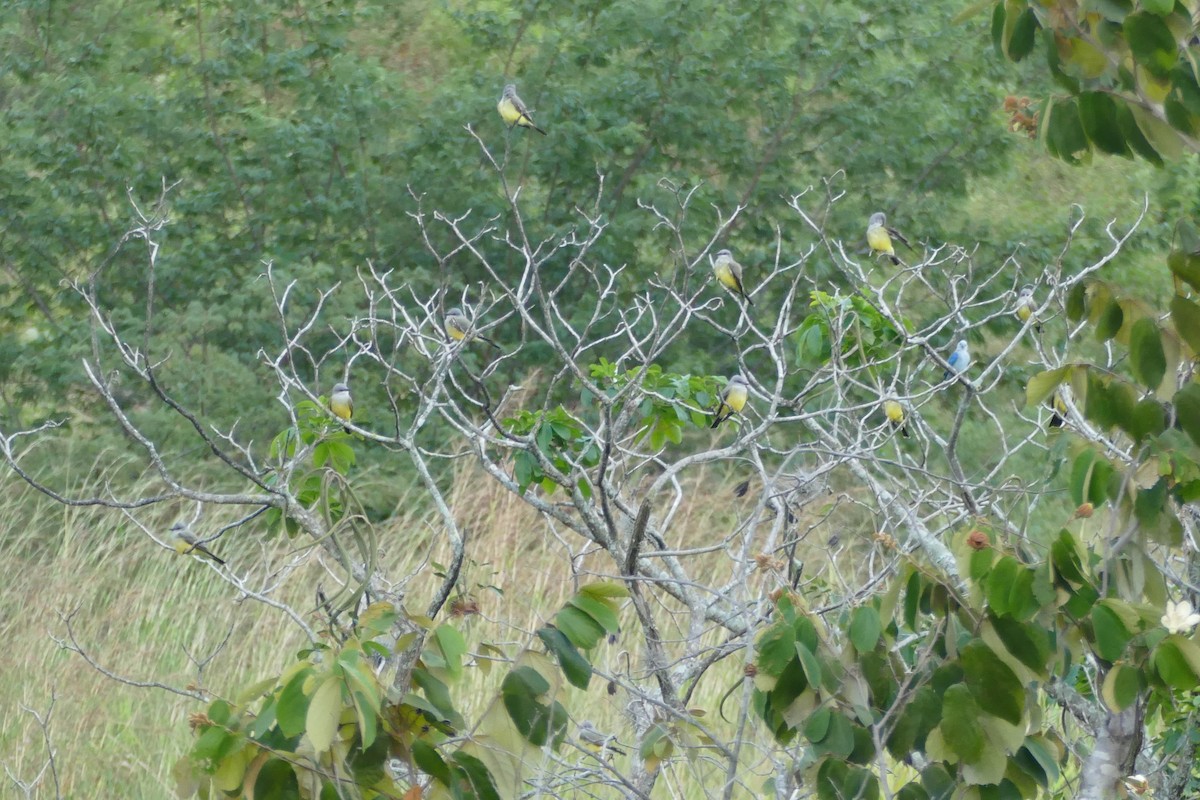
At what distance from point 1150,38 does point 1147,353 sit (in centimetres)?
37

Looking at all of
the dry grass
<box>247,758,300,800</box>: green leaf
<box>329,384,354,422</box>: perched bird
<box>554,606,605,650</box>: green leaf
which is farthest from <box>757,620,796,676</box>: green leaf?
<box>329,384,354,422</box>: perched bird

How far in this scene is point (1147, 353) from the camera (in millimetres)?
1761

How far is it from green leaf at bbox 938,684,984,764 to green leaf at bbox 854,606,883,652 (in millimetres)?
131

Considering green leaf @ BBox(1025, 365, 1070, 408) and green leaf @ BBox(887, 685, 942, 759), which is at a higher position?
green leaf @ BBox(1025, 365, 1070, 408)

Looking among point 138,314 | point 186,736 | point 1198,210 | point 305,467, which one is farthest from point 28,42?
point 1198,210

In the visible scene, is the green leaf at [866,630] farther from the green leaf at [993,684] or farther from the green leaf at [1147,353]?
the green leaf at [1147,353]

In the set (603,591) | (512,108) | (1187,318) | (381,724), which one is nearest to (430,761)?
(381,724)

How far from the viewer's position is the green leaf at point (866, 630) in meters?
1.80

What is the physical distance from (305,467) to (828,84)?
15.5 feet

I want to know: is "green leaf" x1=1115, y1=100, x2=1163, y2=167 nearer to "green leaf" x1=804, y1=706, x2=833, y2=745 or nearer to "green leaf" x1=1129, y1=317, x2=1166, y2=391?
"green leaf" x1=1129, y1=317, x2=1166, y2=391

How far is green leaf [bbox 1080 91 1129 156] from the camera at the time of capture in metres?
1.83

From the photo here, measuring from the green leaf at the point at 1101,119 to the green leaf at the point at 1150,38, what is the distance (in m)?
0.11

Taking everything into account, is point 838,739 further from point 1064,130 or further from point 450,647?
point 1064,130

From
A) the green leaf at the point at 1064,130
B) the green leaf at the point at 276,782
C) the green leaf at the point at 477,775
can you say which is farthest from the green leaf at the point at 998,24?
the green leaf at the point at 276,782
